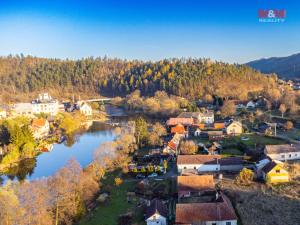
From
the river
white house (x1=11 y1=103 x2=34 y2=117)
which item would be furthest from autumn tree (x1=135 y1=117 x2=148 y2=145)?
white house (x1=11 y1=103 x2=34 y2=117)

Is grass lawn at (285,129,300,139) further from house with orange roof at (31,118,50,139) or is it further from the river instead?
house with orange roof at (31,118,50,139)

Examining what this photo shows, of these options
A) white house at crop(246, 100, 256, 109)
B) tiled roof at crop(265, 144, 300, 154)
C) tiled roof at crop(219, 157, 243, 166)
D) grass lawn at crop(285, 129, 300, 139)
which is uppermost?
white house at crop(246, 100, 256, 109)

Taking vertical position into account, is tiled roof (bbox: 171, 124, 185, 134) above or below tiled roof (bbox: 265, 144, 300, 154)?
above

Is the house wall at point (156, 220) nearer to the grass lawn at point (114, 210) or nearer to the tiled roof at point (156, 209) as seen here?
the tiled roof at point (156, 209)

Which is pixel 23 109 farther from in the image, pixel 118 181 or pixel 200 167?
pixel 200 167

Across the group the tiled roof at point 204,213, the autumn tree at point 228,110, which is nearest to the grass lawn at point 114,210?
the tiled roof at point 204,213

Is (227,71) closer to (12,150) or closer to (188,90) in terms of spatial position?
(188,90)

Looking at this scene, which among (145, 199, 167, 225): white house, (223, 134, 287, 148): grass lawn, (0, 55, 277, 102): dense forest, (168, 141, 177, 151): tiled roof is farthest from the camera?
(0, 55, 277, 102): dense forest
